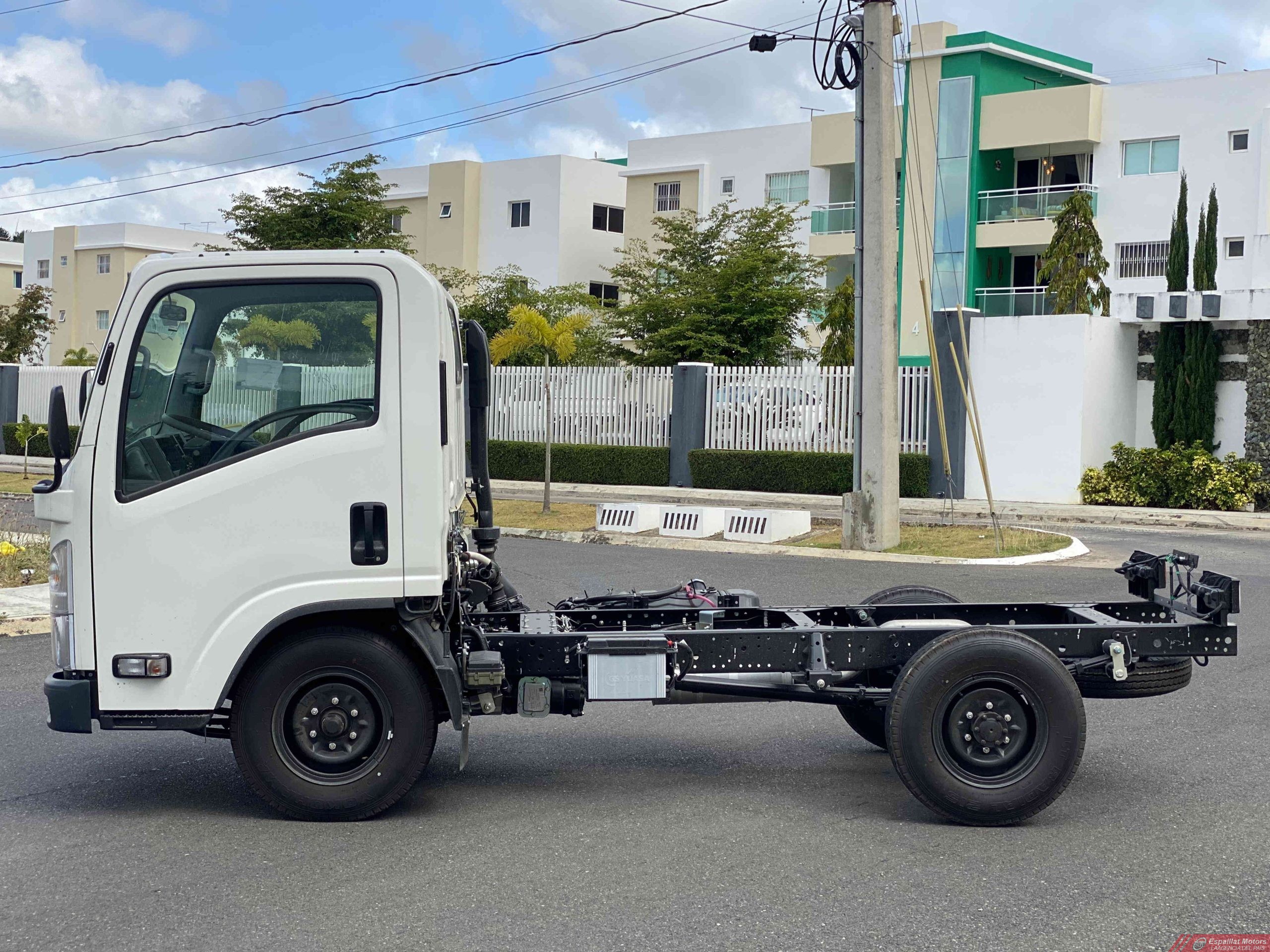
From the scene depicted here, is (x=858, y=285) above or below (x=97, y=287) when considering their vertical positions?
below

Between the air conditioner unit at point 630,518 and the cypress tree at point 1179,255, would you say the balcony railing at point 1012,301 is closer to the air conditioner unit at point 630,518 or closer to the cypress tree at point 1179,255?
the cypress tree at point 1179,255

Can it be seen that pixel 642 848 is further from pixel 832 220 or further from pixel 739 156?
pixel 739 156

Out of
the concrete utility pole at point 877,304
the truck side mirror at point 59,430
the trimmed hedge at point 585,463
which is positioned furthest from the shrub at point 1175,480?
the truck side mirror at point 59,430

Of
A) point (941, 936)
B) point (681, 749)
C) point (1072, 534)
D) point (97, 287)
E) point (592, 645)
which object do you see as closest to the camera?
point (941, 936)

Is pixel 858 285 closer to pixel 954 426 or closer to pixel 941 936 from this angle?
pixel 954 426

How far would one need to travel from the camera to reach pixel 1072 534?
20.3 m

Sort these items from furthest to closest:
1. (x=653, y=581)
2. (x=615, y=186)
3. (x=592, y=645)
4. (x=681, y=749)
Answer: (x=615, y=186), (x=653, y=581), (x=681, y=749), (x=592, y=645)

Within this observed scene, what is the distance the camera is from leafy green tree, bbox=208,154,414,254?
118ft

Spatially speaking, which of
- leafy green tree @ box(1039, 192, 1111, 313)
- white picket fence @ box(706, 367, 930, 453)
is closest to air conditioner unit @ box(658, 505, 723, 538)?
white picket fence @ box(706, 367, 930, 453)

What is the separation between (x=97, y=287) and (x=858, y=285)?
64.2 meters

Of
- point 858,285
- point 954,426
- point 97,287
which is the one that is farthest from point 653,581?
point 97,287

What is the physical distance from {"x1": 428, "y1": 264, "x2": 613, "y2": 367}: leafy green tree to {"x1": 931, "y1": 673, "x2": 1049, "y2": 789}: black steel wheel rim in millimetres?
35348

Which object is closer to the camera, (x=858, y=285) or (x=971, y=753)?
(x=971, y=753)

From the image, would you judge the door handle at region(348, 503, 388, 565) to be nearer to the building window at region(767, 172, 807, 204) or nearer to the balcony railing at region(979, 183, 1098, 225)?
the balcony railing at region(979, 183, 1098, 225)
